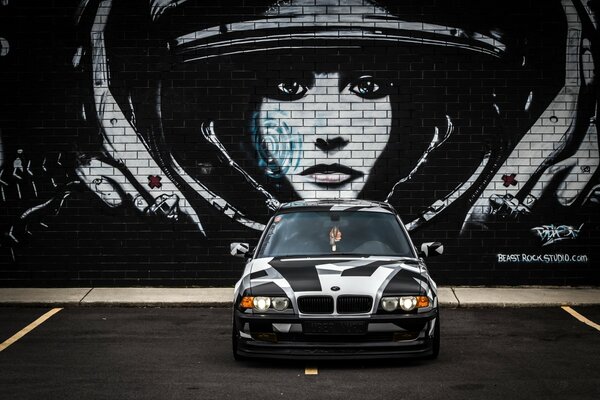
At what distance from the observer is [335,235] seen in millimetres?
10188

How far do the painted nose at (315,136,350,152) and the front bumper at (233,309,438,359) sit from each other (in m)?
6.59

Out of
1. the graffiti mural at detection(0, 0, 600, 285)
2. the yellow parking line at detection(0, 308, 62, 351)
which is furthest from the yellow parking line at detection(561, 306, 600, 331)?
the yellow parking line at detection(0, 308, 62, 351)

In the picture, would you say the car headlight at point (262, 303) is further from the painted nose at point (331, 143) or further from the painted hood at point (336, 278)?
the painted nose at point (331, 143)

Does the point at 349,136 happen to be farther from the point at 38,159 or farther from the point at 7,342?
the point at 7,342

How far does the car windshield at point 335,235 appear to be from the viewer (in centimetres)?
1000

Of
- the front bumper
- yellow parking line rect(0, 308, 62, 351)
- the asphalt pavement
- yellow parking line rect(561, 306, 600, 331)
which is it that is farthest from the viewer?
yellow parking line rect(561, 306, 600, 331)

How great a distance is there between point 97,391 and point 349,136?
312 inches

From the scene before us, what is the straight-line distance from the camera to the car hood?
29.0 ft

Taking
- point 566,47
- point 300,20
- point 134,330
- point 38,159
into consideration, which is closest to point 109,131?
point 38,159

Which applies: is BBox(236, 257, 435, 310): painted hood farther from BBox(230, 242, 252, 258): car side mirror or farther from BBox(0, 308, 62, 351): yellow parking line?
BBox(0, 308, 62, 351): yellow parking line

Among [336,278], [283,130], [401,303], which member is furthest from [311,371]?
[283,130]

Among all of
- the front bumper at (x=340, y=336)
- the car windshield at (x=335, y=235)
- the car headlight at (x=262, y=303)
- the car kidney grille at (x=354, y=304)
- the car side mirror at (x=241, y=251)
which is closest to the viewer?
the front bumper at (x=340, y=336)

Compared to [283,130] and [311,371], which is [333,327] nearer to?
[311,371]

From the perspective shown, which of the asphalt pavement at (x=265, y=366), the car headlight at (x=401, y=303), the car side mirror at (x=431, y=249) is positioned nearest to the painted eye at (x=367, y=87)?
the asphalt pavement at (x=265, y=366)
